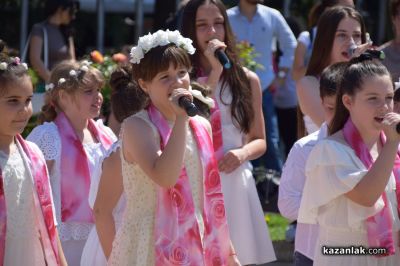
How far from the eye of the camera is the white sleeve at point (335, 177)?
4480 mm

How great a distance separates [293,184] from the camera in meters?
5.44

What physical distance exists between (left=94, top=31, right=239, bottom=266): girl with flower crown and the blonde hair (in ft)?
5.46

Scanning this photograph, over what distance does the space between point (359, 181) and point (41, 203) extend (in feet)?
5.02

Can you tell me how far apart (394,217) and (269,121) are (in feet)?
19.4

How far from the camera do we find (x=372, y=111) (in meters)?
4.57

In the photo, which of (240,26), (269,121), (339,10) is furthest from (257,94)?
(269,121)

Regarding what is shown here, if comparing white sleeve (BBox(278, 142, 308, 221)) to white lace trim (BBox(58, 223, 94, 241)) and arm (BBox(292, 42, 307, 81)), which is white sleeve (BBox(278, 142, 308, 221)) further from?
arm (BBox(292, 42, 307, 81))

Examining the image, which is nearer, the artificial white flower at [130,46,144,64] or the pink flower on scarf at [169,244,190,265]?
the pink flower on scarf at [169,244,190,265]

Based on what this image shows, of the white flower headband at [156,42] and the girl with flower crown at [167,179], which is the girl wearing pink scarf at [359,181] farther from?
the white flower headband at [156,42]

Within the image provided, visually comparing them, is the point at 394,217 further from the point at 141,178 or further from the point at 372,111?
the point at 141,178

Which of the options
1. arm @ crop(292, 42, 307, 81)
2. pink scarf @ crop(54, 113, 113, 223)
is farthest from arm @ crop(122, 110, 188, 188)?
arm @ crop(292, 42, 307, 81)

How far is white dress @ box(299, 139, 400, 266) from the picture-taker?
Result: 4.50 m

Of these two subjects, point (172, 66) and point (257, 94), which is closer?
point (172, 66)

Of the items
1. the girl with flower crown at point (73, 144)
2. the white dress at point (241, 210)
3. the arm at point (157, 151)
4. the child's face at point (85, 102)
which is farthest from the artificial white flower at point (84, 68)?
the arm at point (157, 151)
